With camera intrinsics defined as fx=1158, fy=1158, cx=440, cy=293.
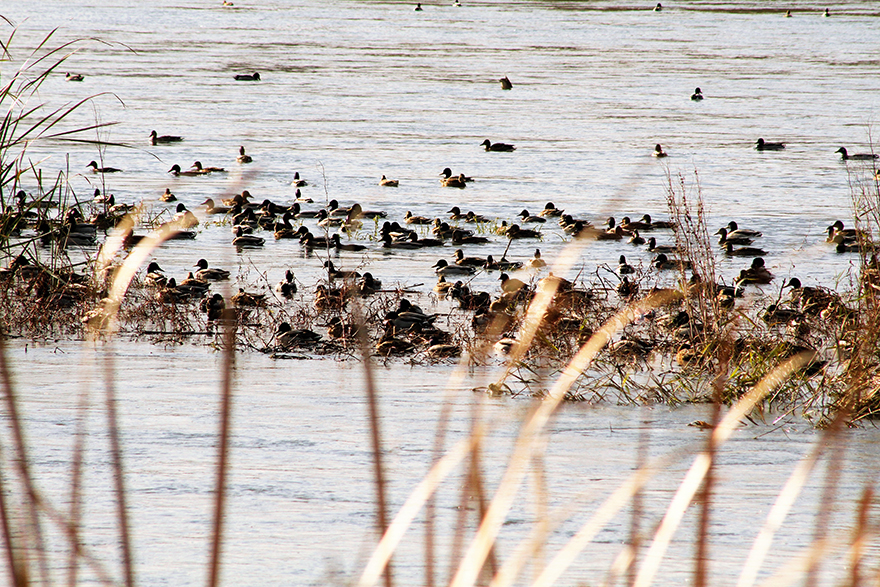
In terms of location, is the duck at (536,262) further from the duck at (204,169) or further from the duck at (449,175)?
the duck at (204,169)

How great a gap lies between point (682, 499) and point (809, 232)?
17.5 m

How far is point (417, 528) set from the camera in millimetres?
6270

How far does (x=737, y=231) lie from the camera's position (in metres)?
17.5

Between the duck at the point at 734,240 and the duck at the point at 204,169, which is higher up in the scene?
the duck at the point at 204,169

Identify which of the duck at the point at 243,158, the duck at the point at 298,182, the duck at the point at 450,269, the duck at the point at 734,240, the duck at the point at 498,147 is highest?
the duck at the point at 498,147

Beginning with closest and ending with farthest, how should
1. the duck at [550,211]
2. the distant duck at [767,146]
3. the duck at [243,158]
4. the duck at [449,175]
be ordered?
the duck at [550,211], the duck at [449,175], the duck at [243,158], the distant duck at [767,146]

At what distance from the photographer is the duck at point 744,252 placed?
54.2 feet

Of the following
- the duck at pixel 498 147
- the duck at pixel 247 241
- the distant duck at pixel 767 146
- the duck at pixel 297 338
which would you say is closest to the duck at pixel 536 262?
the duck at pixel 247 241

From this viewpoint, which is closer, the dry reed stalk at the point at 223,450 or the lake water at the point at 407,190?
the dry reed stalk at the point at 223,450

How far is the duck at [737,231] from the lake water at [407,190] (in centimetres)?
35

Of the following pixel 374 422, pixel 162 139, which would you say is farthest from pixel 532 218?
pixel 374 422

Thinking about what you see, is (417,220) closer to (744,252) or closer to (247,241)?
(247,241)

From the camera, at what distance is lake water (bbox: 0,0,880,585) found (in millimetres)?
6379

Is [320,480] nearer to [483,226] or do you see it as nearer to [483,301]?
[483,301]
